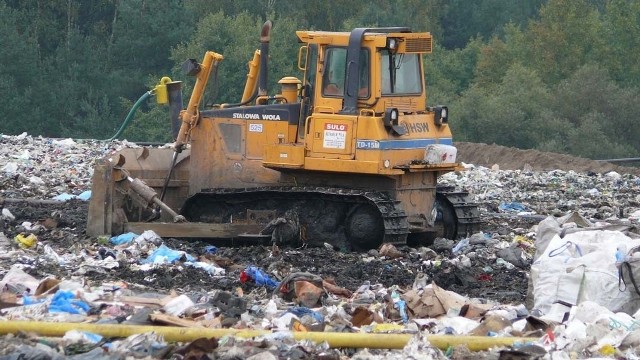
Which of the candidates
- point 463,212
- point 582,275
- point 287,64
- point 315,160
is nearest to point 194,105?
point 315,160

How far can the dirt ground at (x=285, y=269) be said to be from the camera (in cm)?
1110

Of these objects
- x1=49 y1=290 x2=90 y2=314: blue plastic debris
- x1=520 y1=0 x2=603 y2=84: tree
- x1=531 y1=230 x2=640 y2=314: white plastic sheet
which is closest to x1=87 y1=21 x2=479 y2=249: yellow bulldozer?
x1=531 y1=230 x2=640 y2=314: white plastic sheet

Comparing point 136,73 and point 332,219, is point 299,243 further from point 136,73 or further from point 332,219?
point 136,73

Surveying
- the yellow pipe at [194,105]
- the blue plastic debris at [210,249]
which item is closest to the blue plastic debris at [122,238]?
the blue plastic debris at [210,249]

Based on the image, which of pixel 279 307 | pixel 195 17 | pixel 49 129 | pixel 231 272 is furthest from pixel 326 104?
pixel 195 17

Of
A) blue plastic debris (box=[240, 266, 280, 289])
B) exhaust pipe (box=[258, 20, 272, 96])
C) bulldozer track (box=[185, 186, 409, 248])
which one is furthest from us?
exhaust pipe (box=[258, 20, 272, 96])

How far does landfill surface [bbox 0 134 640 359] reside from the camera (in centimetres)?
799

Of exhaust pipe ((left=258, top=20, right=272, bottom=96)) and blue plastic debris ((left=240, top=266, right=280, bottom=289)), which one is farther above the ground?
exhaust pipe ((left=258, top=20, right=272, bottom=96))

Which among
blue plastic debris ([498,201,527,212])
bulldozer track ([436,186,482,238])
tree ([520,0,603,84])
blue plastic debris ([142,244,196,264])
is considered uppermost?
tree ([520,0,603,84])

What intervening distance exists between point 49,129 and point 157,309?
133ft

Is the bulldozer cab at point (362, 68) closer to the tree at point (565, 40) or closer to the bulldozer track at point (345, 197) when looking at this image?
the bulldozer track at point (345, 197)

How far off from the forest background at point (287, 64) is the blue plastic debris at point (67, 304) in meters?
33.4

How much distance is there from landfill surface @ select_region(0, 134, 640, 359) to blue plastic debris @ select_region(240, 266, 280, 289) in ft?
0.06

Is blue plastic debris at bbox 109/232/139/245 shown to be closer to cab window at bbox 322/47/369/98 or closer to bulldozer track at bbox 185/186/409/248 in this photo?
bulldozer track at bbox 185/186/409/248
